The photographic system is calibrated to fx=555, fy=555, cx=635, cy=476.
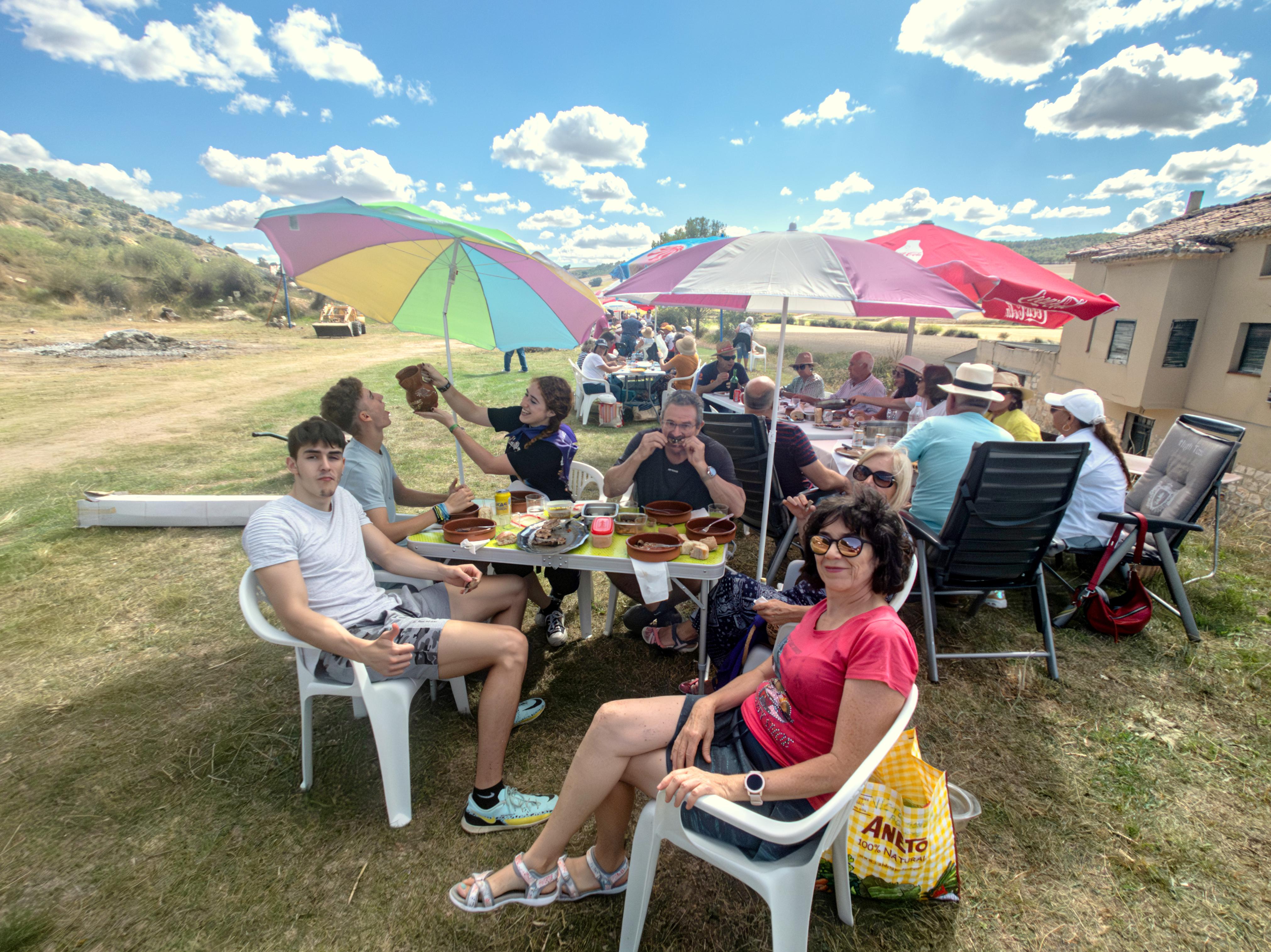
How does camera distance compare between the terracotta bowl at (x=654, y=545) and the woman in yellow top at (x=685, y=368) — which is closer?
the terracotta bowl at (x=654, y=545)

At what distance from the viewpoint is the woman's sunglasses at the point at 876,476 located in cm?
279

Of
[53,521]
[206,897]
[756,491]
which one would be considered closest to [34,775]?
[206,897]

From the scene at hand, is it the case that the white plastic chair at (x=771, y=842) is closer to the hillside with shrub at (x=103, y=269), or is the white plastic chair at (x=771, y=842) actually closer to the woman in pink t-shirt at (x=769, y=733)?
the woman in pink t-shirt at (x=769, y=733)

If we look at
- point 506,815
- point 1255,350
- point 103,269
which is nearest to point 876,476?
point 506,815

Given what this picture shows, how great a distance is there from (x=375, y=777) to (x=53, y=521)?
503 centimetres

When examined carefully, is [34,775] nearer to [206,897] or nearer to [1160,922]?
[206,897]

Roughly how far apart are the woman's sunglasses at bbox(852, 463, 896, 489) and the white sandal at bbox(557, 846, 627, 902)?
202cm

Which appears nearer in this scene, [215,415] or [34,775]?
[34,775]

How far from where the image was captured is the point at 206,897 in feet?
6.51

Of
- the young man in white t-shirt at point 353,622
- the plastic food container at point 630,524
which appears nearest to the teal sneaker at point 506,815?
the young man in white t-shirt at point 353,622

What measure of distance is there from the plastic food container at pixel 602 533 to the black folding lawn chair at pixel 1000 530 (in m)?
1.81

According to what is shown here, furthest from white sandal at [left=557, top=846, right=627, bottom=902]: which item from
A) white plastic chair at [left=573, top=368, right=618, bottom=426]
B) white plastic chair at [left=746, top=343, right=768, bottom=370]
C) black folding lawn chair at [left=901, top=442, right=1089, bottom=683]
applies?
white plastic chair at [left=746, top=343, right=768, bottom=370]

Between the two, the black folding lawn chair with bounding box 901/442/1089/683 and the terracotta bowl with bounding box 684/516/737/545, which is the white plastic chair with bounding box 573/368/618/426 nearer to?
the black folding lawn chair with bounding box 901/442/1089/683

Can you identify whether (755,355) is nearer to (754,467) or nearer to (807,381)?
(807,381)
